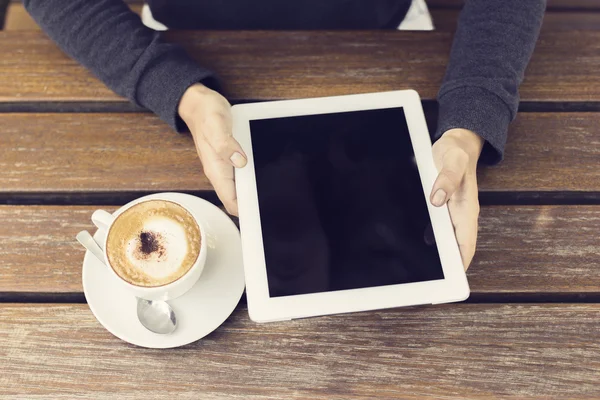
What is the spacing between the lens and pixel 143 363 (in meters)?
0.57

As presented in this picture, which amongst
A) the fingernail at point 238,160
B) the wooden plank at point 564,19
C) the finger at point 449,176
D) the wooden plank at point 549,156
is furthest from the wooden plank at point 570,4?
the fingernail at point 238,160

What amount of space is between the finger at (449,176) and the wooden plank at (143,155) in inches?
3.0

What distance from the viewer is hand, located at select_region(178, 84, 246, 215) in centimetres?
61

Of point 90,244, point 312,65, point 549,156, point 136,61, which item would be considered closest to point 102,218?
point 90,244

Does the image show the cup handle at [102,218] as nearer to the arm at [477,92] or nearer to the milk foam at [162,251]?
the milk foam at [162,251]

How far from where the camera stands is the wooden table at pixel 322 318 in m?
0.57

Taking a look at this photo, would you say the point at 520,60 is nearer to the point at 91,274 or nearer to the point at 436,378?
the point at 436,378

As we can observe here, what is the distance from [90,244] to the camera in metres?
0.59

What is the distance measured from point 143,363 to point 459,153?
46 cm

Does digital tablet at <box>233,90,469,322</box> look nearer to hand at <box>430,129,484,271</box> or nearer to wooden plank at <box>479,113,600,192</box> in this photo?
hand at <box>430,129,484,271</box>

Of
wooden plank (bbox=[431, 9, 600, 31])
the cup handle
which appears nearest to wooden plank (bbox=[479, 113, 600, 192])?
wooden plank (bbox=[431, 9, 600, 31])

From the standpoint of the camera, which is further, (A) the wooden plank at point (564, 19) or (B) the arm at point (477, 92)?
(A) the wooden plank at point (564, 19)

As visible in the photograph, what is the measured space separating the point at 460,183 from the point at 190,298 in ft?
1.20

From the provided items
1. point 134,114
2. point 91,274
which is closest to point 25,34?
point 134,114
